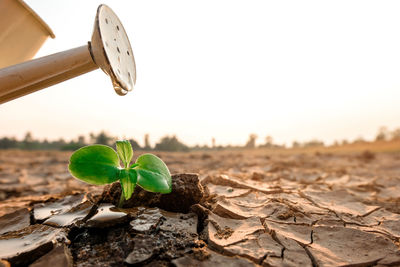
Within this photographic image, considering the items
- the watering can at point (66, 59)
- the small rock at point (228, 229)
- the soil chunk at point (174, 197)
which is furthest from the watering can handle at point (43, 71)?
the small rock at point (228, 229)

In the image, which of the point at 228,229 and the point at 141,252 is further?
the point at 228,229

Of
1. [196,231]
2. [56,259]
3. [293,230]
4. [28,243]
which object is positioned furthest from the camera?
[293,230]

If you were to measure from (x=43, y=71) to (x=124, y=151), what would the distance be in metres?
0.57

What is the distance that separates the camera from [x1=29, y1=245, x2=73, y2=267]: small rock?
2.92 feet

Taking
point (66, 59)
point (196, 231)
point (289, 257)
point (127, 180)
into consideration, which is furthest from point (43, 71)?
point (289, 257)

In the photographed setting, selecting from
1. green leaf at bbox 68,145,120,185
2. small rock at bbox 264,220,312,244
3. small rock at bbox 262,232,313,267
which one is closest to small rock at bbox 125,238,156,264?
green leaf at bbox 68,145,120,185

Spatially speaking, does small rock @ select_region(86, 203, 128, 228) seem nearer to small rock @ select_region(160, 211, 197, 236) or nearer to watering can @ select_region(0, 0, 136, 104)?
small rock @ select_region(160, 211, 197, 236)

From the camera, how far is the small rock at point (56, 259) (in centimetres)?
89

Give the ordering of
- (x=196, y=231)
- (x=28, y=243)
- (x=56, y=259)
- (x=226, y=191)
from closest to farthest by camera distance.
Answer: (x=56, y=259) → (x=28, y=243) → (x=196, y=231) → (x=226, y=191)

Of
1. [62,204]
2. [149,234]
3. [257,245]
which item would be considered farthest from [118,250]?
[62,204]

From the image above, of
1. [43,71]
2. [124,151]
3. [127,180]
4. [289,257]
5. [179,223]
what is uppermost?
[43,71]

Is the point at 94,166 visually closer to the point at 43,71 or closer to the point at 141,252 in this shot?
the point at 141,252

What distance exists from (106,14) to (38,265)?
44.4 inches

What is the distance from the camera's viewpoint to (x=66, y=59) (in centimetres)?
123
